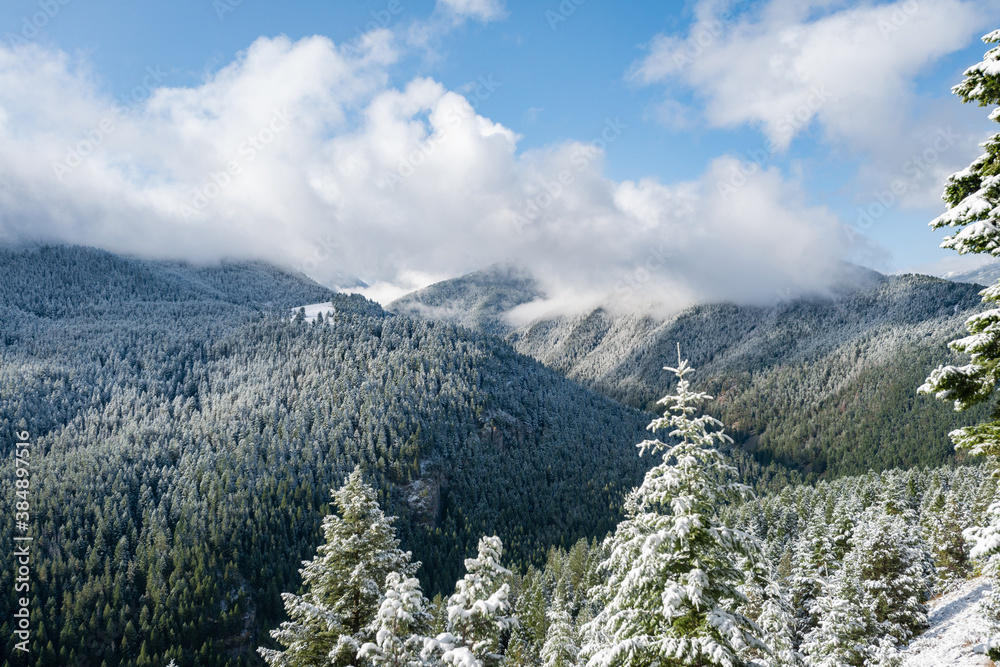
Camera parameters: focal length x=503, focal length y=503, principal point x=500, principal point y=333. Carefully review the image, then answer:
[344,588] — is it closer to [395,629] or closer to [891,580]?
[395,629]

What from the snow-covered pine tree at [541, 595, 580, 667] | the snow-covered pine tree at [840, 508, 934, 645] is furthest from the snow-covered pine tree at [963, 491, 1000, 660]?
the snow-covered pine tree at [840, 508, 934, 645]

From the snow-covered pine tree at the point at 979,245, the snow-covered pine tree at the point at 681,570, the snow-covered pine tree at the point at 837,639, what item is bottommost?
the snow-covered pine tree at the point at 837,639

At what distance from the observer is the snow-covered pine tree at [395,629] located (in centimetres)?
1428

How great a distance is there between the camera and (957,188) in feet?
34.8

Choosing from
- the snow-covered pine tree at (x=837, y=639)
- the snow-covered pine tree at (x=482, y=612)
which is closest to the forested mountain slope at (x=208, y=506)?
the snow-covered pine tree at (x=837, y=639)

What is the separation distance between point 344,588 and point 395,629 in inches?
195

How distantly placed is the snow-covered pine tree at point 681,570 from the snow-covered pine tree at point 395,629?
532cm

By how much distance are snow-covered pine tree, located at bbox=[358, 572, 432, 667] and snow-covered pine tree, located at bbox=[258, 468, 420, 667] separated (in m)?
2.78

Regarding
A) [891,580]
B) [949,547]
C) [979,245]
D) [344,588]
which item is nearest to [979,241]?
[979,245]

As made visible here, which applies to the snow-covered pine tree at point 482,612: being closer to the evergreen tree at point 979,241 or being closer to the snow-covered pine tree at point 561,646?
the evergreen tree at point 979,241

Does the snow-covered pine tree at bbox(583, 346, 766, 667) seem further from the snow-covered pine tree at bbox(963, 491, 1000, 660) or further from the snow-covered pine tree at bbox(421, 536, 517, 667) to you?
the snow-covered pine tree at bbox(963, 491, 1000, 660)

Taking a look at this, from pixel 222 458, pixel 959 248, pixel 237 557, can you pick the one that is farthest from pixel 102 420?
pixel 959 248

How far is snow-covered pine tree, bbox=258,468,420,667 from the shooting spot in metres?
18.4

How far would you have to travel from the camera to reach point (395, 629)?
15.3 meters
